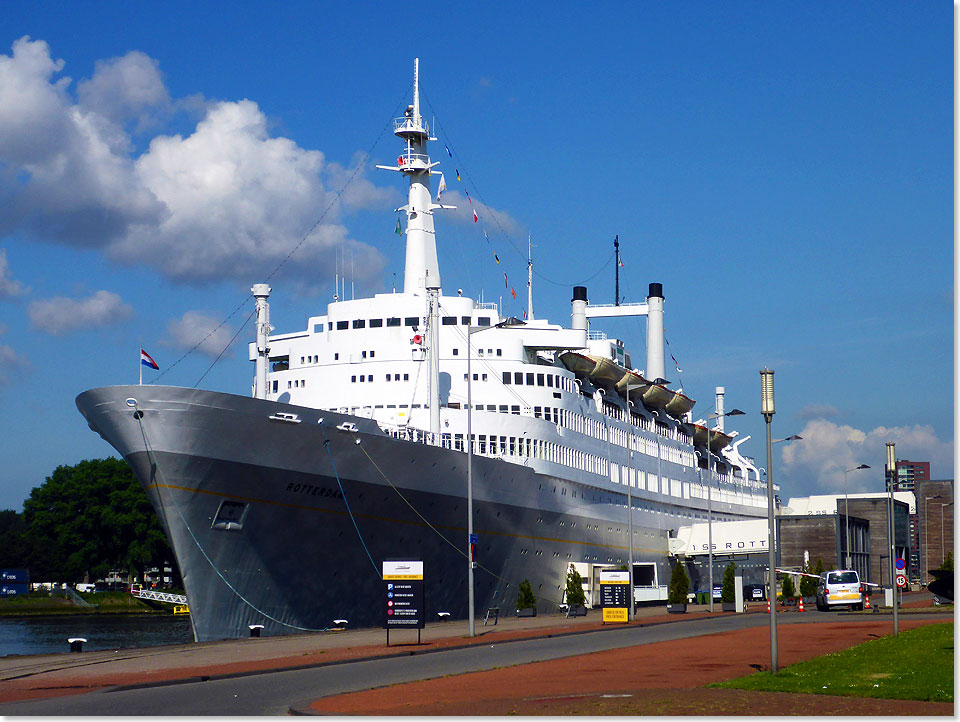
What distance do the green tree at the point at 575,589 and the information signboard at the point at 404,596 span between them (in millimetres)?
21395

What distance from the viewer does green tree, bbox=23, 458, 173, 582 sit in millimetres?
88562

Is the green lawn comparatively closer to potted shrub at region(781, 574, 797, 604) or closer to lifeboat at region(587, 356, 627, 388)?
lifeboat at region(587, 356, 627, 388)

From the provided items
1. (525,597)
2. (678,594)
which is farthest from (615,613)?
(678,594)

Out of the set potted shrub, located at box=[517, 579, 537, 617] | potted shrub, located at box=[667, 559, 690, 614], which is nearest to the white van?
potted shrub, located at box=[667, 559, 690, 614]

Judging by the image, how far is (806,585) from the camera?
65.5 m

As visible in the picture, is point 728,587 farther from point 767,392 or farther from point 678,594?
point 767,392

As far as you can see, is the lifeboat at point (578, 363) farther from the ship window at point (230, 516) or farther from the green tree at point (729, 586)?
the ship window at point (230, 516)

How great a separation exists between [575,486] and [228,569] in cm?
2206

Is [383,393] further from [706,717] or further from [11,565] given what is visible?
[11,565]

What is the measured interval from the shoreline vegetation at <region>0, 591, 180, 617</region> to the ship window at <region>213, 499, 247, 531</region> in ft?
157

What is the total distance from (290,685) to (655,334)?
59.9 metres

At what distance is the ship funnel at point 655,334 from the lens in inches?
2992

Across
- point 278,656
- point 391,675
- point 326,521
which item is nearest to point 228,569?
point 326,521

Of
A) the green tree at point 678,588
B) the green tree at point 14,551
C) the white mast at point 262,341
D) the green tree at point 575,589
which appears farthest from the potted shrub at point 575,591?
the green tree at point 14,551
